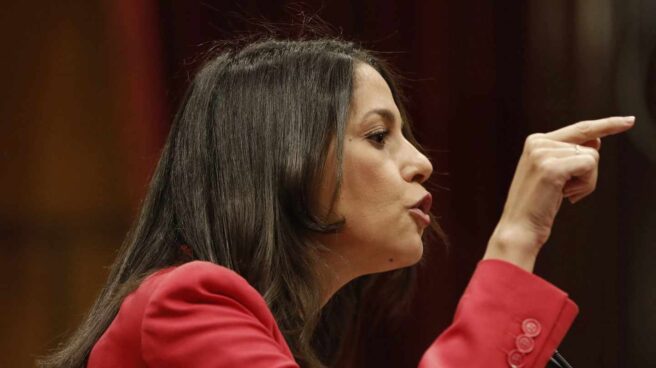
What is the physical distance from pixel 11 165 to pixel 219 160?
893 millimetres

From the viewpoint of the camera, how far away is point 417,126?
181cm

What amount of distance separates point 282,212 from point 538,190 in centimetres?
32

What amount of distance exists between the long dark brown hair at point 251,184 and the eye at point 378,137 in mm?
43

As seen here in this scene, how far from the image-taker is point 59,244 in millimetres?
1920

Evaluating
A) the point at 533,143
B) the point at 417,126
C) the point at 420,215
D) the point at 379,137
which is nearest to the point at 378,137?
the point at 379,137

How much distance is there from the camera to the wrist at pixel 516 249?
923 mm

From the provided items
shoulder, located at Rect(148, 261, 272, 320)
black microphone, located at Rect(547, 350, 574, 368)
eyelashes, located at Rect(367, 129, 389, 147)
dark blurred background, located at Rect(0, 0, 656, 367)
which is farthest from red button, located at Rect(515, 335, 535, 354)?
dark blurred background, located at Rect(0, 0, 656, 367)

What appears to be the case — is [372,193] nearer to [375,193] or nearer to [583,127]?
[375,193]

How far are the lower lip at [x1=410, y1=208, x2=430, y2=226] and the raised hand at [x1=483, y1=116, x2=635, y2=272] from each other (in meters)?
0.23

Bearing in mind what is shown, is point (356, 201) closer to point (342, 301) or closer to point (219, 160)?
point (219, 160)

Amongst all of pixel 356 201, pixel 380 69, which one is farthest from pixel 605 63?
pixel 356 201

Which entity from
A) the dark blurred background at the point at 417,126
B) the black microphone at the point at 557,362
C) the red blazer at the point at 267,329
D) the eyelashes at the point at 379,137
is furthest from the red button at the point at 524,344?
the dark blurred background at the point at 417,126

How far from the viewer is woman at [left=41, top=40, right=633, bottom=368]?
0.92 m

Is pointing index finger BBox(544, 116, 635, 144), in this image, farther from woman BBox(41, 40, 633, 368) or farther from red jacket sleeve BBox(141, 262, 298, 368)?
red jacket sleeve BBox(141, 262, 298, 368)
